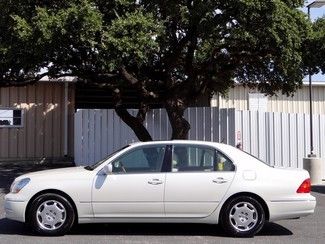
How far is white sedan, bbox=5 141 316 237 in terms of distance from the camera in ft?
27.1

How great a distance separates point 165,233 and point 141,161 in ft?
4.00

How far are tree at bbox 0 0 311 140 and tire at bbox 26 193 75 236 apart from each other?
14.5ft

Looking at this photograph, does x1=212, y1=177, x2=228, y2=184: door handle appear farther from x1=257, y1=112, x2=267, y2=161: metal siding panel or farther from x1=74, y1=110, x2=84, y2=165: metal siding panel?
x1=74, y1=110, x2=84, y2=165: metal siding panel

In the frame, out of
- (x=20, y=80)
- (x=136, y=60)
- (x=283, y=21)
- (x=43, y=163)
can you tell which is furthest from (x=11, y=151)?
(x=283, y=21)

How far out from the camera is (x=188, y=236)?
8445mm

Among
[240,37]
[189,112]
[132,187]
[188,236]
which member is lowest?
[188,236]

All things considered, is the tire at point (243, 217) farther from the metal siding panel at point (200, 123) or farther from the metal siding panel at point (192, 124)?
the metal siding panel at point (192, 124)

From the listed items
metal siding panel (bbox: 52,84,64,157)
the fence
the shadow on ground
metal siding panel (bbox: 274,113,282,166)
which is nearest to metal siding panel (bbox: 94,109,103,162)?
the shadow on ground

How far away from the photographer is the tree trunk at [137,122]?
630 inches

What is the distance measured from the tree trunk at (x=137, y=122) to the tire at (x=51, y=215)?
7.66 m

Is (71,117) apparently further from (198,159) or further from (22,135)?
(198,159)

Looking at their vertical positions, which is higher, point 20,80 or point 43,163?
point 20,80

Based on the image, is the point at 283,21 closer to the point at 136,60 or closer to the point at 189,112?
the point at 136,60

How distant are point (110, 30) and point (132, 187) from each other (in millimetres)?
4737
